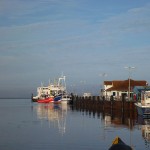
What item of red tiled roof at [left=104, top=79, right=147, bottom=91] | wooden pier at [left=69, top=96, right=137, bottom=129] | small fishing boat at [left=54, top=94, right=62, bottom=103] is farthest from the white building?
small fishing boat at [left=54, top=94, right=62, bottom=103]

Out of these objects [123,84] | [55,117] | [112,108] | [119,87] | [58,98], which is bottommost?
[55,117]

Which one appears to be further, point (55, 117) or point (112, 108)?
point (112, 108)

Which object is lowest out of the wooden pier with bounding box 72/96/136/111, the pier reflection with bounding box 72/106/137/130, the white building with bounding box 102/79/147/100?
the pier reflection with bounding box 72/106/137/130

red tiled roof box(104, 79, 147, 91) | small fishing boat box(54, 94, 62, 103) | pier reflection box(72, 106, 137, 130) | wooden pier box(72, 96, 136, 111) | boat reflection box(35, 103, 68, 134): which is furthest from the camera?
small fishing boat box(54, 94, 62, 103)

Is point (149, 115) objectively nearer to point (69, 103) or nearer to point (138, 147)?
point (138, 147)

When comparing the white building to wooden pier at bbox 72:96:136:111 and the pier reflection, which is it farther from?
the pier reflection

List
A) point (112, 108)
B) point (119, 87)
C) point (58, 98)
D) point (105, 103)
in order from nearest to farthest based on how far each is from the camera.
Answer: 1. point (112, 108)
2. point (105, 103)
3. point (119, 87)
4. point (58, 98)

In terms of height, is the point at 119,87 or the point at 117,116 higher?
the point at 119,87

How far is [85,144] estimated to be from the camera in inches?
1300

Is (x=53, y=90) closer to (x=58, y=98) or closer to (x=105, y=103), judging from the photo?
(x=58, y=98)

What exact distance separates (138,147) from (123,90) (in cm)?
5879

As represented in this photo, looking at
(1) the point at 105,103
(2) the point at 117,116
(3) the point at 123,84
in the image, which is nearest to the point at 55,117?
(2) the point at 117,116

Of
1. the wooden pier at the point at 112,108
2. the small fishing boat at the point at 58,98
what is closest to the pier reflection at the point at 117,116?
the wooden pier at the point at 112,108

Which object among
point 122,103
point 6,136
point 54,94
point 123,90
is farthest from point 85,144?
point 54,94
